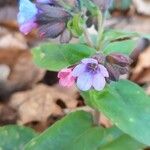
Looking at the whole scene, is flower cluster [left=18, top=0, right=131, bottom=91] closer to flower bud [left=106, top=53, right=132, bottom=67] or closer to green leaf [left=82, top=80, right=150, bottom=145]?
flower bud [left=106, top=53, right=132, bottom=67]

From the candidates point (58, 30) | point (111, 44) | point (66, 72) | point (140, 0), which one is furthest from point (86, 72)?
point (140, 0)

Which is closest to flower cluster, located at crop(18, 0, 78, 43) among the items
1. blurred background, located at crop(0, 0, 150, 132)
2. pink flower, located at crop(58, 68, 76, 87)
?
pink flower, located at crop(58, 68, 76, 87)

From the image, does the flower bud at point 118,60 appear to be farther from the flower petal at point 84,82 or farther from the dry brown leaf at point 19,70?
the dry brown leaf at point 19,70

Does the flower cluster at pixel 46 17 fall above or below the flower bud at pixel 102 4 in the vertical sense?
below

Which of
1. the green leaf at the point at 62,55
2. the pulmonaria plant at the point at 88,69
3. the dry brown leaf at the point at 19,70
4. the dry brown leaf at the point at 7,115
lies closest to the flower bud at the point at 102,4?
the pulmonaria plant at the point at 88,69

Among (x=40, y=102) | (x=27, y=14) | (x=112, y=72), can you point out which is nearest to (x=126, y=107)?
(x=112, y=72)

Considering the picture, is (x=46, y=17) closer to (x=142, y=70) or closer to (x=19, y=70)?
(x=19, y=70)

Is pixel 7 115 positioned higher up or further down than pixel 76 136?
further down
